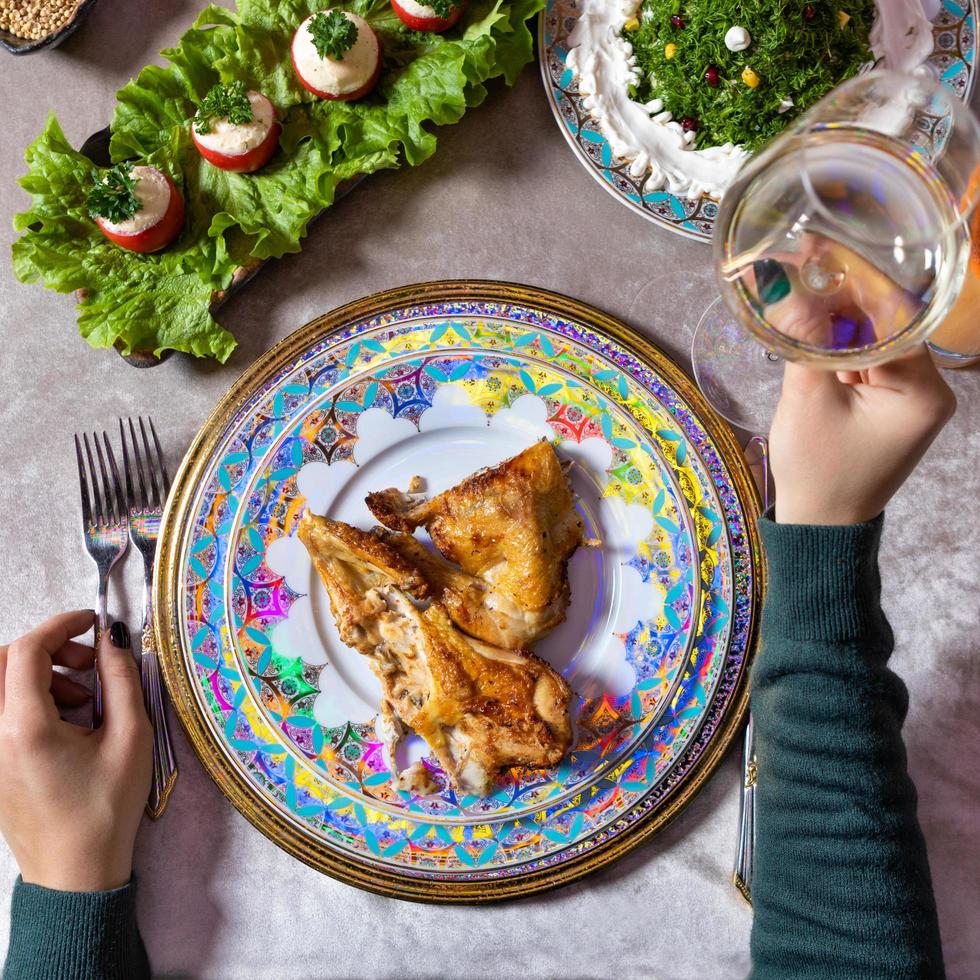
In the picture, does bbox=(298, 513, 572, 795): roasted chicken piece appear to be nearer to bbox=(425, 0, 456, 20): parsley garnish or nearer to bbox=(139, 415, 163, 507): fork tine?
bbox=(139, 415, 163, 507): fork tine

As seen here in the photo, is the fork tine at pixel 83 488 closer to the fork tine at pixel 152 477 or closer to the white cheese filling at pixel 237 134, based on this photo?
the fork tine at pixel 152 477

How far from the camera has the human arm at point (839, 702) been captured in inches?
68.1

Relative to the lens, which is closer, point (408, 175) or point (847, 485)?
point (847, 485)

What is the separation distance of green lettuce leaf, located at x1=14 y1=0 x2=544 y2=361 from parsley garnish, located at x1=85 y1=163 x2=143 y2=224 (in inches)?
5.0

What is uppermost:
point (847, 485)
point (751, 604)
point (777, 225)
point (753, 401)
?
point (777, 225)

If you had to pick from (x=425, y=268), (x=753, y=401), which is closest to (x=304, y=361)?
(x=425, y=268)

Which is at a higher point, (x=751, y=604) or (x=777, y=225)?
(x=777, y=225)

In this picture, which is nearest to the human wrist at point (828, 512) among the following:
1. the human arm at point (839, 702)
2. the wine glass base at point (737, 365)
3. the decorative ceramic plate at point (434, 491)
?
the human arm at point (839, 702)

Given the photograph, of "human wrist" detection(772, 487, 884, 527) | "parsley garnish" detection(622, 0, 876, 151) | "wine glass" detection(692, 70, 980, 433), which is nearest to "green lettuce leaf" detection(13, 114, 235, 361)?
"parsley garnish" detection(622, 0, 876, 151)

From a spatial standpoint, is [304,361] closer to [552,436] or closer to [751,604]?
[552,436]

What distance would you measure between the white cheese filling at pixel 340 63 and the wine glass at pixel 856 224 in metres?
1.03

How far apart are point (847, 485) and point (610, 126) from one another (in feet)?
3.46

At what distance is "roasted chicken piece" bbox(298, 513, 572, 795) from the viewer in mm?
2057

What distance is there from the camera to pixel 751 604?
7.09 ft
